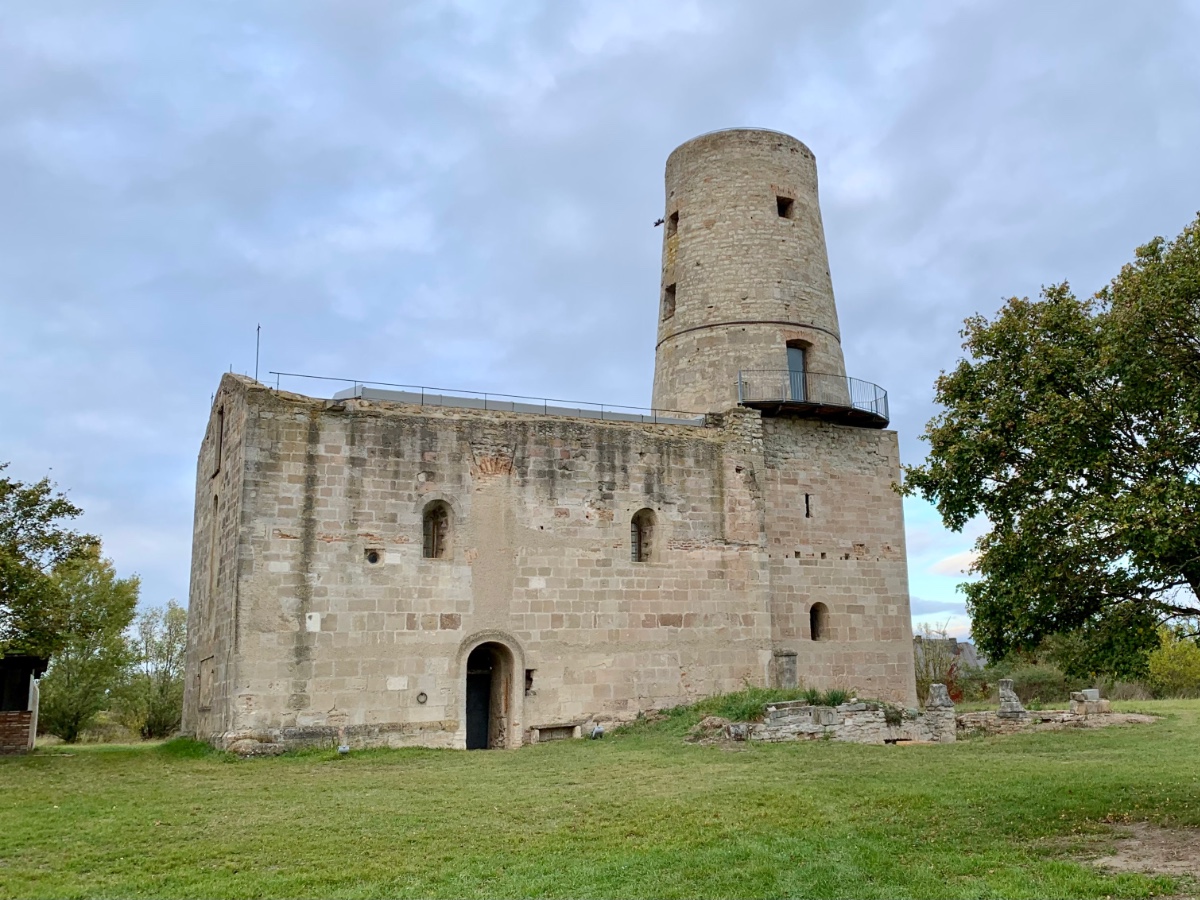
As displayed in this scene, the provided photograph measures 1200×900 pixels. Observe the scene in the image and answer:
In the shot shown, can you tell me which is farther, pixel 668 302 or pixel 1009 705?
pixel 668 302

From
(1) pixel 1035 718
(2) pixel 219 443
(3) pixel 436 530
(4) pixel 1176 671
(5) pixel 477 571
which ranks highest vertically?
(2) pixel 219 443

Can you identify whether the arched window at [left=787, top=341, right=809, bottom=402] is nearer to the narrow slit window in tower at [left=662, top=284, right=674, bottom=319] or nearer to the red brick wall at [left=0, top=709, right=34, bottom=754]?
the narrow slit window in tower at [left=662, top=284, right=674, bottom=319]

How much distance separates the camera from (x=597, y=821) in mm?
10383

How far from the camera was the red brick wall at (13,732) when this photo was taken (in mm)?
18500

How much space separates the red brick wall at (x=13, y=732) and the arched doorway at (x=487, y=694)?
826 cm

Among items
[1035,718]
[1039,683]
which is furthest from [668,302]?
[1039,683]

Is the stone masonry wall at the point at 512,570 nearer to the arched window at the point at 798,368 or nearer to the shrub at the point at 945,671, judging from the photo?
the arched window at the point at 798,368

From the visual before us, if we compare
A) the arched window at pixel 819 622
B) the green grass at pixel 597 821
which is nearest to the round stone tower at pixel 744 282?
the arched window at pixel 819 622

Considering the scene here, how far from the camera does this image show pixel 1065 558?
9.95m

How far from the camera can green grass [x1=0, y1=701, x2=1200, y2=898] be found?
8.04 m

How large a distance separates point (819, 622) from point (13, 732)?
16.3 meters

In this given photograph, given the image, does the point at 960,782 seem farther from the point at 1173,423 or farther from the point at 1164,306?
the point at 1164,306

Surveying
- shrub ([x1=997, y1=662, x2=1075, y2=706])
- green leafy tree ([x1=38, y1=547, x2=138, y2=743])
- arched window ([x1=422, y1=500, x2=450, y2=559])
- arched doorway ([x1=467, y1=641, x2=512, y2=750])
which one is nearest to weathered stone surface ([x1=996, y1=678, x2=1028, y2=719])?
arched doorway ([x1=467, y1=641, x2=512, y2=750])

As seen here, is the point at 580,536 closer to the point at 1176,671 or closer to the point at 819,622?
the point at 819,622
